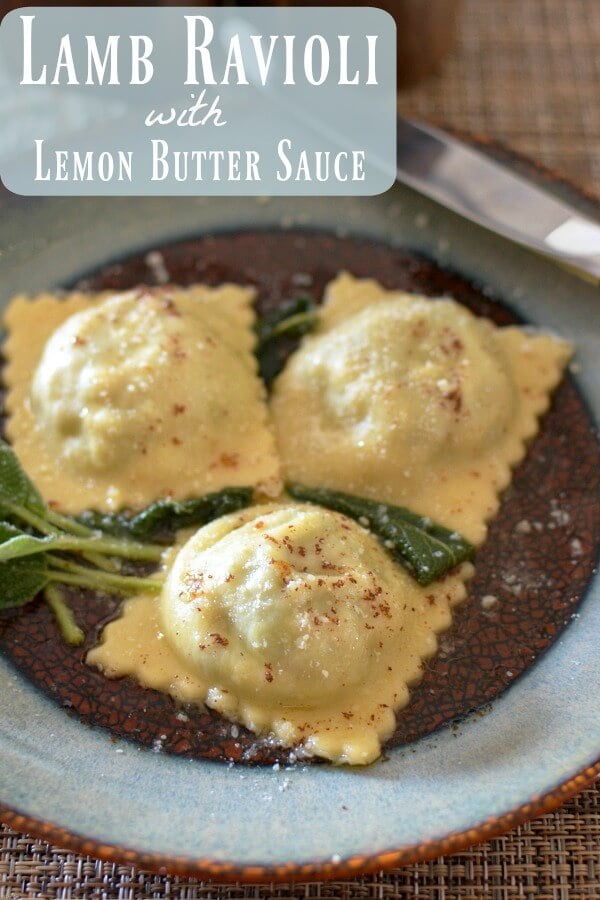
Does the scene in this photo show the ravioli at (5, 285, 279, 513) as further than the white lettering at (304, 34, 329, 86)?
No

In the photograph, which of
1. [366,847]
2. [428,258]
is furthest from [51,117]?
[366,847]

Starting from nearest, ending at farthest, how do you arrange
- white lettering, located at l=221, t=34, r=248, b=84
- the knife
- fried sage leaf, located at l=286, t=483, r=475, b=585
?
fried sage leaf, located at l=286, t=483, r=475, b=585 < the knife < white lettering, located at l=221, t=34, r=248, b=84

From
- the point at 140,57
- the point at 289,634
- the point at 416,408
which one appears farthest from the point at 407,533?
the point at 140,57

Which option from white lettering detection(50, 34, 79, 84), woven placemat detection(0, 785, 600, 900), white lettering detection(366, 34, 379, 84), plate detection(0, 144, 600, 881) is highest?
white lettering detection(366, 34, 379, 84)

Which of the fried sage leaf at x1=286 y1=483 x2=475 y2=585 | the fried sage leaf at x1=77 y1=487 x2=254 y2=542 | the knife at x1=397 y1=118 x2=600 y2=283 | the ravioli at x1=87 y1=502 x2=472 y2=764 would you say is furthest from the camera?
the knife at x1=397 y1=118 x2=600 y2=283

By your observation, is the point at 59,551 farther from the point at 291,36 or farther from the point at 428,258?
the point at 291,36

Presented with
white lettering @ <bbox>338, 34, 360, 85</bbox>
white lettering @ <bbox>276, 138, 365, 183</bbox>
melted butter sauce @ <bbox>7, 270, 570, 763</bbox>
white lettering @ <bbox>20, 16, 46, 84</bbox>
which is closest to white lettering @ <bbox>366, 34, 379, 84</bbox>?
white lettering @ <bbox>338, 34, 360, 85</bbox>

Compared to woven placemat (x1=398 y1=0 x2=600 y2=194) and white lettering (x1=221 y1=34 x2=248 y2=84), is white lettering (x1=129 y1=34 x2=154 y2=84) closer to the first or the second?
white lettering (x1=221 y1=34 x2=248 y2=84)
